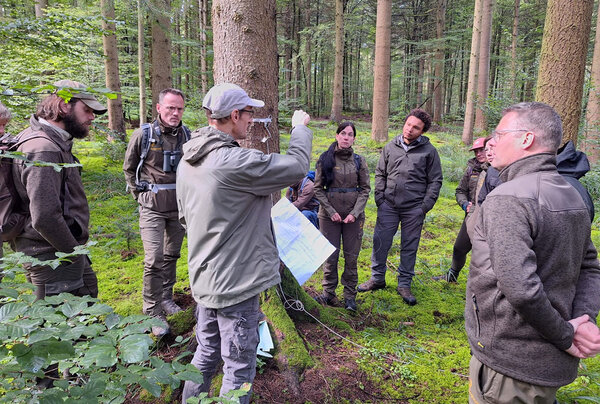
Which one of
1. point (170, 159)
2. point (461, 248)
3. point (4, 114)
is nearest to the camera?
point (4, 114)

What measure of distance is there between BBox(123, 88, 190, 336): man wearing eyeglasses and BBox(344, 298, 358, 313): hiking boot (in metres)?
2.04

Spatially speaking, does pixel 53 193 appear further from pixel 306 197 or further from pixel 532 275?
pixel 306 197

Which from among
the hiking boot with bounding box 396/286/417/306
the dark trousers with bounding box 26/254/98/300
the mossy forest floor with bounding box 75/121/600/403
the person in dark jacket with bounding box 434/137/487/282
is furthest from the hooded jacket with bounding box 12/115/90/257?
the person in dark jacket with bounding box 434/137/487/282

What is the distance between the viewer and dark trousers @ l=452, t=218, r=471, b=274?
16.8 feet

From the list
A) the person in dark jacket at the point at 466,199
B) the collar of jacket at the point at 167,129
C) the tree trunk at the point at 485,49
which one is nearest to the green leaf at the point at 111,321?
the collar of jacket at the point at 167,129

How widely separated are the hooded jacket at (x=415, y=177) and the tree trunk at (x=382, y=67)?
8.70 meters

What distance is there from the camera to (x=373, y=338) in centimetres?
368

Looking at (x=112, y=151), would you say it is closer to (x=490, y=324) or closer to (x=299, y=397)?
(x=299, y=397)

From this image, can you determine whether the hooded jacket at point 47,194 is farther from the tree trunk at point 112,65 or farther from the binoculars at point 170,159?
the tree trunk at point 112,65

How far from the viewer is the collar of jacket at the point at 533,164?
5.88ft

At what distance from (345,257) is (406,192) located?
3.95 feet

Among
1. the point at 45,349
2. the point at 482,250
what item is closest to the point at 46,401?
the point at 45,349

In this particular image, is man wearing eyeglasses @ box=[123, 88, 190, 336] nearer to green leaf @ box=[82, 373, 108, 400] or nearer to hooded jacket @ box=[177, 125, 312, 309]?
hooded jacket @ box=[177, 125, 312, 309]

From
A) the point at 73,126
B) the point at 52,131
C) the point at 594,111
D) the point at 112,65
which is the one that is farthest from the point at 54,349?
the point at 594,111
